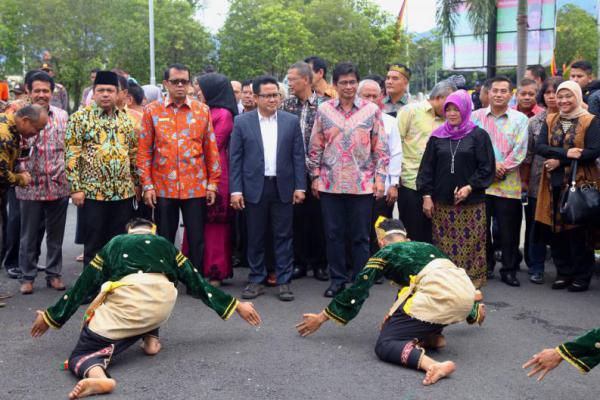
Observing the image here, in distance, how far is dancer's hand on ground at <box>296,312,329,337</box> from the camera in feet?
16.4

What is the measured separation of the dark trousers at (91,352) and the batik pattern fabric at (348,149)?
8.34 feet

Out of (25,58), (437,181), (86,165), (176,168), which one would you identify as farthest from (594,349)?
(25,58)

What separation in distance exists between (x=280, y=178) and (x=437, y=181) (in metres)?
1.42

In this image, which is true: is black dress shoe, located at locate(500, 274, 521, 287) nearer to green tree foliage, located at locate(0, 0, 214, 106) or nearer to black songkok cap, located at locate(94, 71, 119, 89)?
black songkok cap, located at locate(94, 71, 119, 89)

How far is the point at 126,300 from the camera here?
462 centimetres

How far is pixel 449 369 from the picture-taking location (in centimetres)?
444

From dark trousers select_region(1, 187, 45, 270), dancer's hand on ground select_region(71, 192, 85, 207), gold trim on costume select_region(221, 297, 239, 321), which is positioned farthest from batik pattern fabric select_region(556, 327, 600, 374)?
dark trousers select_region(1, 187, 45, 270)

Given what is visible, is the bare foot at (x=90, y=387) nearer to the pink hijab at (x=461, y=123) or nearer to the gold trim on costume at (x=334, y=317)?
the gold trim on costume at (x=334, y=317)

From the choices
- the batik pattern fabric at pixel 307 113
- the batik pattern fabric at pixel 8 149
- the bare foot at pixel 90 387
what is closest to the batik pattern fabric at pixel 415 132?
the batik pattern fabric at pixel 307 113

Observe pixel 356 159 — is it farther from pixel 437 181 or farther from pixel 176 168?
pixel 176 168

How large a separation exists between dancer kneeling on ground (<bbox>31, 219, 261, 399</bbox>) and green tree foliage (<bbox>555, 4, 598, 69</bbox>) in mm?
40347

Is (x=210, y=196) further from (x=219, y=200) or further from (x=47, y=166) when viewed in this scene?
(x=47, y=166)

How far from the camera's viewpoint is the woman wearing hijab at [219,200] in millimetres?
6891

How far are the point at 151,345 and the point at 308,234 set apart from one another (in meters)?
2.77
